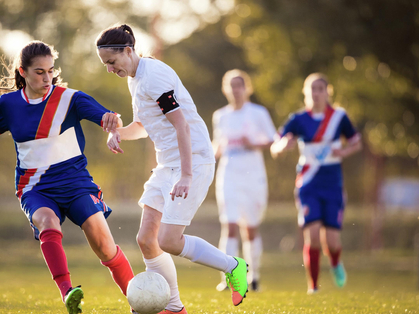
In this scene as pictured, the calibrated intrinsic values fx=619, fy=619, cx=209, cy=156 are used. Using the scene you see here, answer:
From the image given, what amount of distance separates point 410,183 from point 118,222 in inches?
445

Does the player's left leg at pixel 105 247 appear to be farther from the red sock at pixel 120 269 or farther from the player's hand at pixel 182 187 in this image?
the player's hand at pixel 182 187

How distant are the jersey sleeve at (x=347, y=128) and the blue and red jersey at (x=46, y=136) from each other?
153 inches

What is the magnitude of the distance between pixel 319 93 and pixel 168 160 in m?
3.55

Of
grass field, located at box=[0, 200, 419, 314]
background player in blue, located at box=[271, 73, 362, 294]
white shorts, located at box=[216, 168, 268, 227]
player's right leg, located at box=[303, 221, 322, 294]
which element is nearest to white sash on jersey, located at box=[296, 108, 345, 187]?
background player in blue, located at box=[271, 73, 362, 294]

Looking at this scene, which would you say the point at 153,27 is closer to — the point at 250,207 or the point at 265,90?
the point at 265,90

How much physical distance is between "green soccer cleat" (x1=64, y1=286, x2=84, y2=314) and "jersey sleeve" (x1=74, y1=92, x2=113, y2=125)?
123 centimetres

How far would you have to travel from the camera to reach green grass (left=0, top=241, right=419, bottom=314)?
217 inches

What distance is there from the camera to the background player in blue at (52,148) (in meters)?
4.50

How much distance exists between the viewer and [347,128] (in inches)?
301

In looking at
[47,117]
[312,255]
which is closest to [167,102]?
[47,117]

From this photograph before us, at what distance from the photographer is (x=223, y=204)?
8.27 metres

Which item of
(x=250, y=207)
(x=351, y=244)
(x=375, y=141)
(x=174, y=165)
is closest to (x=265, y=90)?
(x=375, y=141)

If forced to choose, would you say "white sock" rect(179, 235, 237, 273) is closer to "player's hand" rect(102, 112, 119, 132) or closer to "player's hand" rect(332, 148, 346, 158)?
"player's hand" rect(102, 112, 119, 132)

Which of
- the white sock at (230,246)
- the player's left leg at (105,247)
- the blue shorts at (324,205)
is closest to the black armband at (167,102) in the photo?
the player's left leg at (105,247)
